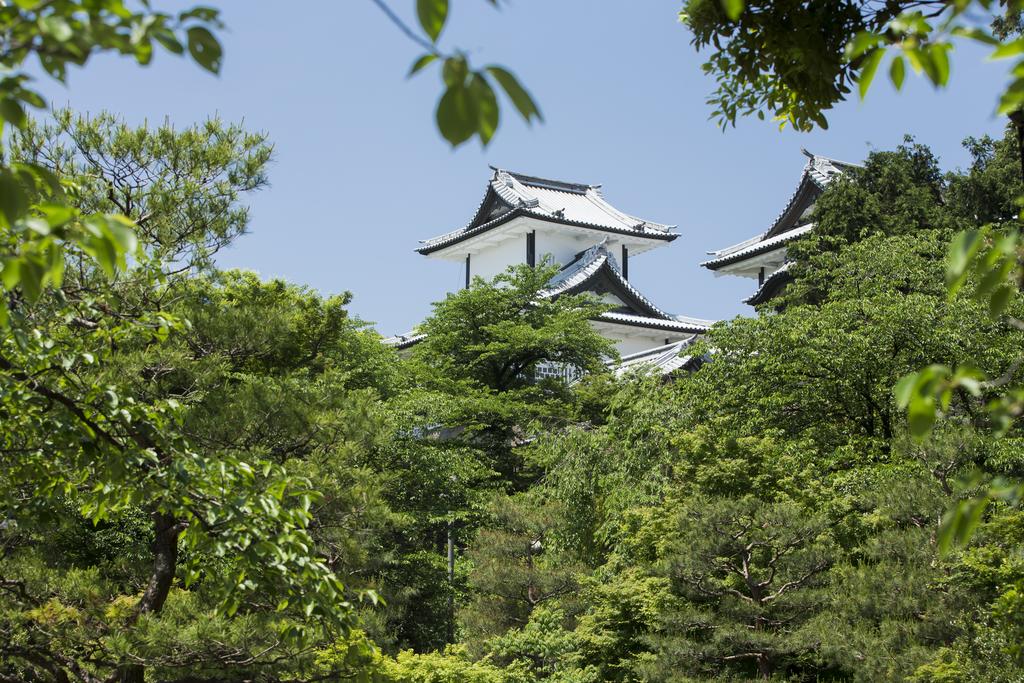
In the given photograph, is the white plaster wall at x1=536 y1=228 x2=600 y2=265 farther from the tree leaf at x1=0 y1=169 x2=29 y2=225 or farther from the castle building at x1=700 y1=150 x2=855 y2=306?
the tree leaf at x1=0 y1=169 x2=29 y2=225

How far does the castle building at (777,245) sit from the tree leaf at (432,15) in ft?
71.5

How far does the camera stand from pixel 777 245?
2569 cm

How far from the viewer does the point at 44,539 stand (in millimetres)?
9852

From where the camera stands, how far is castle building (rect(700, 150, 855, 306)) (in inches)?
946

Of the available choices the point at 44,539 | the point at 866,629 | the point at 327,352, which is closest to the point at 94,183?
the point at 44,539

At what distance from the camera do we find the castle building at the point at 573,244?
96.7 feet

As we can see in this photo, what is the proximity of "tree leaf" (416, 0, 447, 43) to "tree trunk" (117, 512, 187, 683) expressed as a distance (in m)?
7.63

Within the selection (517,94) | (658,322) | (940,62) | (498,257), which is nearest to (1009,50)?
(940,62)

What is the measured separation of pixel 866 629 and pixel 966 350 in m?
4.09

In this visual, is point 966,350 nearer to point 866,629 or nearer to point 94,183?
point 866,629

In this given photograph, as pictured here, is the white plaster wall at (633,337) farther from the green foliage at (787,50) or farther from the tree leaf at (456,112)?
the tree leaf at (456,112)

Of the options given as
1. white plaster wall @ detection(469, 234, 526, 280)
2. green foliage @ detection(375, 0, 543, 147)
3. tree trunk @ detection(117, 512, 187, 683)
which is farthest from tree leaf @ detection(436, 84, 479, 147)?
white plaster wall @ detection(469, 234, 526, 280)

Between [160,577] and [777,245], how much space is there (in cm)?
1939

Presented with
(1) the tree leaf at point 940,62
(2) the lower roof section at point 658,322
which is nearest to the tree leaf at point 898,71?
(1) the tree leaf at point 940,62
